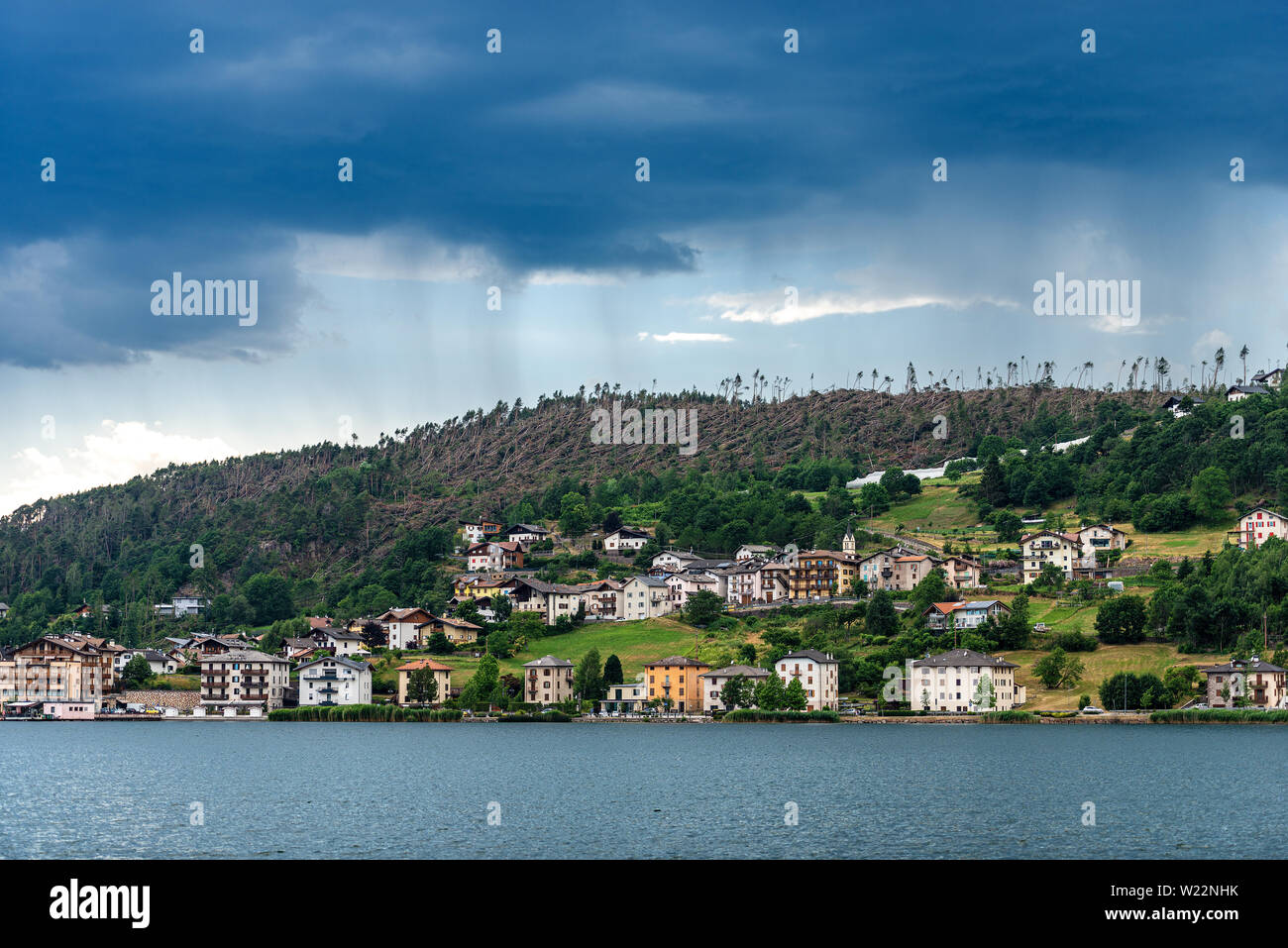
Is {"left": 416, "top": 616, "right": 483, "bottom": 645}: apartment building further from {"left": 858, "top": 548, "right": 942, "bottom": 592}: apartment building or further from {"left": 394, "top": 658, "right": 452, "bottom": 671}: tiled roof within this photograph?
{"left": 858, "top": 548, "right": 942, "bottom": 592}: apartment building

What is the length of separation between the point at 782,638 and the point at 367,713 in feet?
137

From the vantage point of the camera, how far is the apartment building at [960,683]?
Answer: 381ft

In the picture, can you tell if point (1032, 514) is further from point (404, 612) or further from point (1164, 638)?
point (404, 612)

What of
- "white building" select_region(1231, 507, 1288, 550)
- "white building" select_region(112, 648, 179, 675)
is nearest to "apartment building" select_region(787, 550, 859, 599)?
"white building" select_region(1231, 507, 1288, 550)

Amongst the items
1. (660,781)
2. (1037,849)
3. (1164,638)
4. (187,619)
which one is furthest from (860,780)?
(187,619)

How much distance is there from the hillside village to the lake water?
11.4 metres

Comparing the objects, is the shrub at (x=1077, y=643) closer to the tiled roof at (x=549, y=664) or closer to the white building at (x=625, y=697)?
the white building at (x=625, y=697)

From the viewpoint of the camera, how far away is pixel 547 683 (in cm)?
13100

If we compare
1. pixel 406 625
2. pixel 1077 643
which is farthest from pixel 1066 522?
pixel 406 625

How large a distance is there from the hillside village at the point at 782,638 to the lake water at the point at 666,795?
11366mm

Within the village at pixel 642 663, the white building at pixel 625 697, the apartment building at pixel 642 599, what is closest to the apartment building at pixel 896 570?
the village at pixel 642 663
